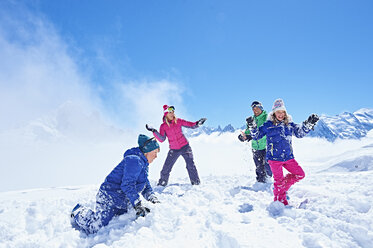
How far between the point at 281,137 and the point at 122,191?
10.4 feet

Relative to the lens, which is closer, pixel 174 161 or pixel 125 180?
pixel 125 180

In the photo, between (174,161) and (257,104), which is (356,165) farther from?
(174,161)

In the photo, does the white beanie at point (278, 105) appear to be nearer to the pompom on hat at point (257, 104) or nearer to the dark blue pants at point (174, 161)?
the pompom on hat at point (257, 104)

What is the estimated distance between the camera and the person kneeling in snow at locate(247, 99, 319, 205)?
4.23 metres

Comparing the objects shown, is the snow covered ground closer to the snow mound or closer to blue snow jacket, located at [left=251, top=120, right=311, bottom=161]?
blue snow jacket, located at [left=251, top=120, right=311, bottom=161]

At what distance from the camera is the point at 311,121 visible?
4.59 meters

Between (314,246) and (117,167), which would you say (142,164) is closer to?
(117,167)

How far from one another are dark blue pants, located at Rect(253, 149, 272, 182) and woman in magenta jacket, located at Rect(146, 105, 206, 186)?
68.0 inches

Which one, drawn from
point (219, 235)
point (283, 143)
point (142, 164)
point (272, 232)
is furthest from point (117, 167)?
point (283, 143)

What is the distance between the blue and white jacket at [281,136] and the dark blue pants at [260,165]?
5.14 feet

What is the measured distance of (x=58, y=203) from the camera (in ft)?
16.1

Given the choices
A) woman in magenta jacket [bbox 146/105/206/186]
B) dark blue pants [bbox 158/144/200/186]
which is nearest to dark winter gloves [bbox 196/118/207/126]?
woman in magenta jacket [bbox 146/105/206/186]

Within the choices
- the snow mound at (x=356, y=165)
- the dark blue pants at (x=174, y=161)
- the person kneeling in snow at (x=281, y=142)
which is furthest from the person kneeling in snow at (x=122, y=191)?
the snow mound at (x=356, y=165)

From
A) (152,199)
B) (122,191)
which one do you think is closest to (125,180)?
(122,191)
